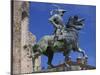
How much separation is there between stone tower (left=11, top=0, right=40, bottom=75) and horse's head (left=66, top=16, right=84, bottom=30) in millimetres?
394

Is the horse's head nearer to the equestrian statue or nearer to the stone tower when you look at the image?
the equestrian statue

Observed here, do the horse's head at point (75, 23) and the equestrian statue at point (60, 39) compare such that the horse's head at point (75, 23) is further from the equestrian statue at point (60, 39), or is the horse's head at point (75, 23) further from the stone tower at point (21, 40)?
the stone tower at point (21, 40)

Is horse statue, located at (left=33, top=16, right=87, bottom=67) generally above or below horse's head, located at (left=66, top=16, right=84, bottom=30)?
below

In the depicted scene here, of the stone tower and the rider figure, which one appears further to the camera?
the rider figure

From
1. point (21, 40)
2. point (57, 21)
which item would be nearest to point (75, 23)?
point (57, 21)

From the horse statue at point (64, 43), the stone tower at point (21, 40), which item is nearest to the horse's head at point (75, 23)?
the horse statue at point (64, 43)

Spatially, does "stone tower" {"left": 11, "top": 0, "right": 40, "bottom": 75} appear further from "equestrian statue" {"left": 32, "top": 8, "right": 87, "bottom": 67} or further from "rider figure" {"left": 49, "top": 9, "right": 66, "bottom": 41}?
"rider figure" {"left": 49, "top": 9, "right": 66, "bottom": 41}

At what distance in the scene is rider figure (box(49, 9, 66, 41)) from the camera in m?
2.04

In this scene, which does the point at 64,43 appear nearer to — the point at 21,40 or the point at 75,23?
the point at 75,23

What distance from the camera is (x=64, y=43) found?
2.07 metres

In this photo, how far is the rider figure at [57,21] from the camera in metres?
2.04

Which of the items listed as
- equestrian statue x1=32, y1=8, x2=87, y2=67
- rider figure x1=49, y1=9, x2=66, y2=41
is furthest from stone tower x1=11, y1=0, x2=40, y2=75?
rider figure x1=49, y1=9, x2=66, y2=41
